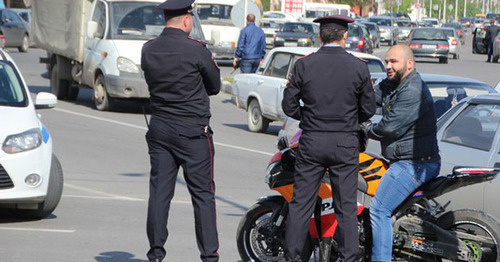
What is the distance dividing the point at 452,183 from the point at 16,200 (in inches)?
156

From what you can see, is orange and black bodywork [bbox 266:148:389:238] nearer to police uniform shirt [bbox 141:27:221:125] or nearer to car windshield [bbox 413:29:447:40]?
police uniform shirt [bbox 141:27:221:125]

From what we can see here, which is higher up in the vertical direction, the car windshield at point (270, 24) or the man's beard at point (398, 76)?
the man's beard at point (398, 76)

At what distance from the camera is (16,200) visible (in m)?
8.77

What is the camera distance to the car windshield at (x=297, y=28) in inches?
1677

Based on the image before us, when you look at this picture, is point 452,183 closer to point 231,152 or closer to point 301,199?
point 301,199

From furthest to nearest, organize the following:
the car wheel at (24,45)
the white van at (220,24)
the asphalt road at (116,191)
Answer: the car wheel at (24,45)
the white van at (220,24)
the asphalt road at (116,191)

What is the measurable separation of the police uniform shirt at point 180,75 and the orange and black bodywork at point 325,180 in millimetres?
693

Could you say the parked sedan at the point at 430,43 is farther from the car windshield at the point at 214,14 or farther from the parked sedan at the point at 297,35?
the car windshield at the point at 214,14

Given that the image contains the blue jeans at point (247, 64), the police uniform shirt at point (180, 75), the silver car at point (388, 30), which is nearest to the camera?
the police uniform shirt at point (180, 75)

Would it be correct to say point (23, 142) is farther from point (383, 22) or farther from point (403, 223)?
point (383, 22)

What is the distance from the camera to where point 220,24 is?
3431 centimetres

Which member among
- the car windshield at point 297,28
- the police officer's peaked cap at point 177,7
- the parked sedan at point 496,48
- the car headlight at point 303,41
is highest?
the police officer's peaked cap at point 177,7

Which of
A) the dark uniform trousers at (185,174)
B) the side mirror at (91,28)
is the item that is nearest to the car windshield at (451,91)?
the dark uniform trousers at (185,174)

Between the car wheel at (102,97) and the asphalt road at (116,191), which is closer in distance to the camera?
the asphalt road at (116,191)
